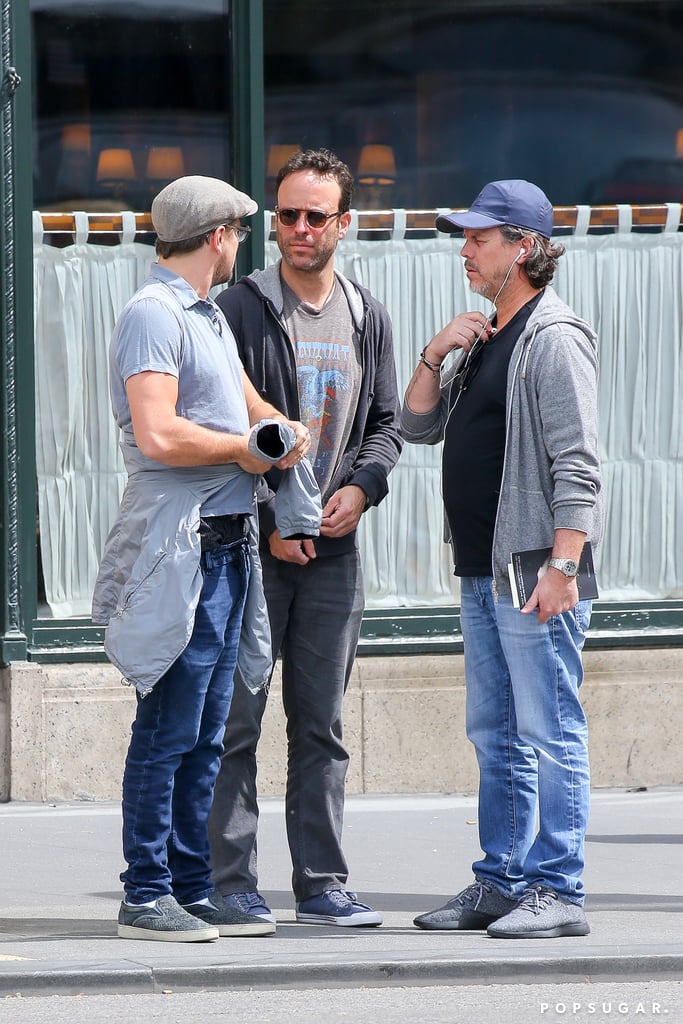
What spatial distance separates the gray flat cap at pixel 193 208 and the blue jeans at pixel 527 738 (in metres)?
1.33

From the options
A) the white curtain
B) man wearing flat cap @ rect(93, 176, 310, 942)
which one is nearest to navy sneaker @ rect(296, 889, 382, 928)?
man wearing flat cap @ rect(93, 176, 310, 942)

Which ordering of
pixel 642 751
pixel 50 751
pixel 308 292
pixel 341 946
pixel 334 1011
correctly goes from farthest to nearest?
1. pixel 642 751
2. pixel 50 751
3. pixel 308 292
4. pixel 341 946
5. pixel 334 1011

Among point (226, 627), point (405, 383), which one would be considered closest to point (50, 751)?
point (405, 383)

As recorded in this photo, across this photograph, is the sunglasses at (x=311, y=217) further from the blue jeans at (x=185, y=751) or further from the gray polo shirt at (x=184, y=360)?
the blue jeans at (x=185, y=751)

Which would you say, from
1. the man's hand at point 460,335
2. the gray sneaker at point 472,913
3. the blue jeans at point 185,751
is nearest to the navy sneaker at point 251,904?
the blue jeans at point 185,751

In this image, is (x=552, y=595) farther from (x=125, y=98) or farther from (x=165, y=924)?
(x=125, y=98)

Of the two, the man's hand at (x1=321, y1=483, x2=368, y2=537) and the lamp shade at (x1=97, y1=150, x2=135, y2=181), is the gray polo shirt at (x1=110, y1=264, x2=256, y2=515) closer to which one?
the man's hand at (x1=321, y1=483, x2=368, y2=537)

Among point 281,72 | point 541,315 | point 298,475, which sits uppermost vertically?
point 281,72

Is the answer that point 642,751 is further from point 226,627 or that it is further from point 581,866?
point 226,627

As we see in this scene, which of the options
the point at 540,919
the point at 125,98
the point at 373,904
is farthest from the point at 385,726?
the point at 125,98

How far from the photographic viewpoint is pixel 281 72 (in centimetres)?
830

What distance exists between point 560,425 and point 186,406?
107 cm

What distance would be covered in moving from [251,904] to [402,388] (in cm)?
359

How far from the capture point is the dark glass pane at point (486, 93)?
836 cm
